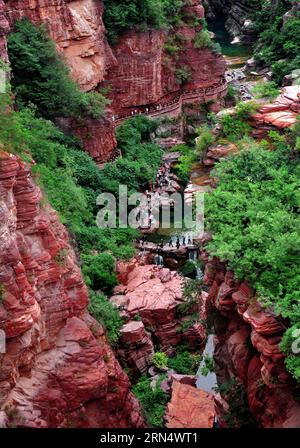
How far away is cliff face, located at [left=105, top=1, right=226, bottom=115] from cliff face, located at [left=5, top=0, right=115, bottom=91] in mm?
1866

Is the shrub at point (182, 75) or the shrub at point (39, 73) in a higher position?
the shrub at point (39, 73)

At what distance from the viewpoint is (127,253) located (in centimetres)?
3309

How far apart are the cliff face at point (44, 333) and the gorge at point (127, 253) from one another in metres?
0.05

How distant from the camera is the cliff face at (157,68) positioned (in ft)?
152

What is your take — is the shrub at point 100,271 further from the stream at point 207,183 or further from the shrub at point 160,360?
the shrub at point 160,360

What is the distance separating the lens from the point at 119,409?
20.8 m

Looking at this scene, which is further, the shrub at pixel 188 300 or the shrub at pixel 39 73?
the shrub at pixel 39 73

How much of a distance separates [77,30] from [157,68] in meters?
9.40

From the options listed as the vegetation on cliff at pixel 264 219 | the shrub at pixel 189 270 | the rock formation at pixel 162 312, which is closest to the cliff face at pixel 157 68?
the shrub at pixel 189 270

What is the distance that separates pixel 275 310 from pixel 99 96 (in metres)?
29.6

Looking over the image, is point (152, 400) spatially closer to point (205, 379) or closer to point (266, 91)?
point (205, 379)

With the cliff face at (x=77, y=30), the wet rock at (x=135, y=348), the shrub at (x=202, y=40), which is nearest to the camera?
the wet rock at (x=135, y=348)
